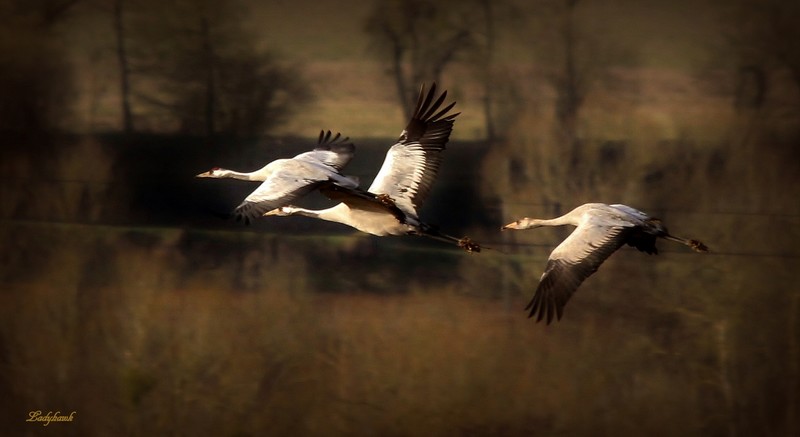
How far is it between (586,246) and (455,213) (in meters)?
8.32

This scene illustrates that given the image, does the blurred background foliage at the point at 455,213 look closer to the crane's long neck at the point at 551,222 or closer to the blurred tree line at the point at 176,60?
the blurred tree line at the point at 176,60

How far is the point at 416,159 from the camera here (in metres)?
13.8

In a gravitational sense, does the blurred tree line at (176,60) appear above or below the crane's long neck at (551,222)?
above

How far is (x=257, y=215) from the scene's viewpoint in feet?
38.3

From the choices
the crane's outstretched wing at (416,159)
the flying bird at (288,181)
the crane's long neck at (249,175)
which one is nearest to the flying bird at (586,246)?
the crane's outstretched wing at (416,159)

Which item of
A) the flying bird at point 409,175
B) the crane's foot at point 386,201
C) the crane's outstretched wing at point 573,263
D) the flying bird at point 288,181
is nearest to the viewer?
the flying bird at point 288,181

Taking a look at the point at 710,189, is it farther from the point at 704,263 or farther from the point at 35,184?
the point at 35,184

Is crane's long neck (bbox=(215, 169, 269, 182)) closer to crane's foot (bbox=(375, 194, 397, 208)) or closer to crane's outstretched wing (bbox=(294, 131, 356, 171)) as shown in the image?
crane's outstretched wing (bbox=(294, 131, 356, 171))

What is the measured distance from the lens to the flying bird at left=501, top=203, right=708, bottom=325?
13008 mm

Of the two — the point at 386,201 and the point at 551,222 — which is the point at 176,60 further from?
the point at 386,201

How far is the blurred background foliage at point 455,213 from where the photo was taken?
842 inches

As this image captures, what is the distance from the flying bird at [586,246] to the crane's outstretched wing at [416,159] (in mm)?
1618
